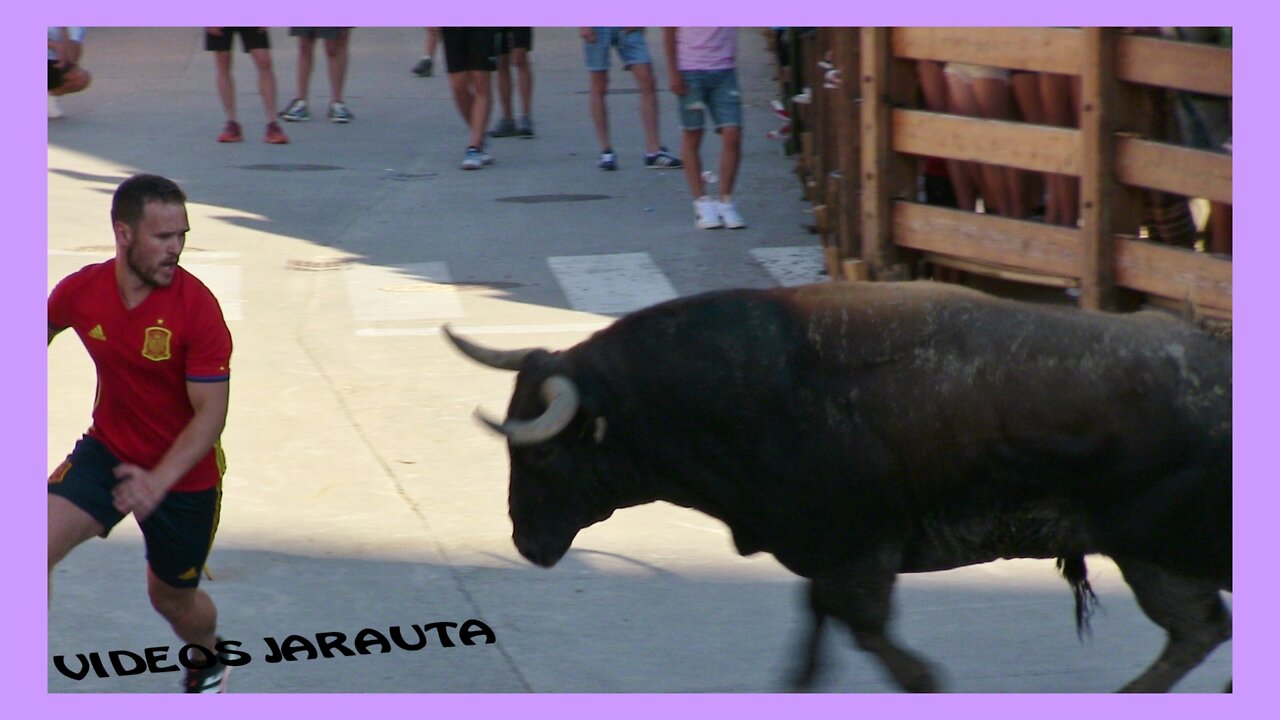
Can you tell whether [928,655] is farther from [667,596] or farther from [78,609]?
[78,609]

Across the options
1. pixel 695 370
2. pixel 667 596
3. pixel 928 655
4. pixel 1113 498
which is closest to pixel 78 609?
pixel 667 596

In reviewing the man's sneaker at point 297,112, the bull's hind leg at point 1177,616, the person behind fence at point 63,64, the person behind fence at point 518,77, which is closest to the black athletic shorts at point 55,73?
the person behind fence at point 63,64

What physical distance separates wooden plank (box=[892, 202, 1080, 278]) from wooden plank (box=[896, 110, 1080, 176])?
0.32 meters

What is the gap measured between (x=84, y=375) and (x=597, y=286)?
309 centimetres

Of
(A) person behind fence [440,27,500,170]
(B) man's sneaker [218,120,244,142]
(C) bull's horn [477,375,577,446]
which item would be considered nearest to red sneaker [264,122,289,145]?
(B) man's sneaker [218,120,244,142]

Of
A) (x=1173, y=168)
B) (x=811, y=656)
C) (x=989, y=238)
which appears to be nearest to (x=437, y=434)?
(x=811, y=656)

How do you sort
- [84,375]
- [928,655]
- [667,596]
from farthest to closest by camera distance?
[84,375]
[667,596]
[928,655]

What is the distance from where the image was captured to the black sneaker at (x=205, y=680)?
4.93 meters

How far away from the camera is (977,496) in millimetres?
4684

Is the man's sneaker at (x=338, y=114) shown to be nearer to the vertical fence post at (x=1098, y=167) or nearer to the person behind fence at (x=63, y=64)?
the person behind fence at (x=63, y=64)

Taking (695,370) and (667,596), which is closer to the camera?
(695,370)

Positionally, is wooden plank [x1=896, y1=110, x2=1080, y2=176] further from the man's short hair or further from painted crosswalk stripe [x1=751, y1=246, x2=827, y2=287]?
the man's short hair

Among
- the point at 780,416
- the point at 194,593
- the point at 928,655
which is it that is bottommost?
the point at 928,655

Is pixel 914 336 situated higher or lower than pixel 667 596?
higher
